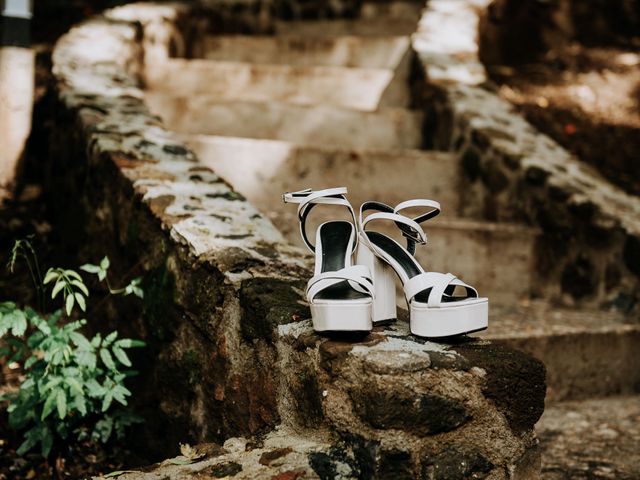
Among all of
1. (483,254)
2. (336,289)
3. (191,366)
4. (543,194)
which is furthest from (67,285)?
(543,194)

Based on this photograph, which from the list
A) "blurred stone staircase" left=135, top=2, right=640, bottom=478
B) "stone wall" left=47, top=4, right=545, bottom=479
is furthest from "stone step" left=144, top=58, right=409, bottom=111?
"stone wall" left=47, top=4, right=545, bottom=479

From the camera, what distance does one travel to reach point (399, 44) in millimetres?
4988

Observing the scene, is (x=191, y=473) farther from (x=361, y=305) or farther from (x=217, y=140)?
(x=217, y=140)

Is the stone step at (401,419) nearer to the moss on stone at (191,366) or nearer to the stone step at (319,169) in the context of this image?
the moss on stone at (191,366)

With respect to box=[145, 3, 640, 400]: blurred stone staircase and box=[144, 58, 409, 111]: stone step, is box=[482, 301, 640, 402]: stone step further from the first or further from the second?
box=[144, 58, 409, 111]: stone step

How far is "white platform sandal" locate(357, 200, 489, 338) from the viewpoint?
154 cm

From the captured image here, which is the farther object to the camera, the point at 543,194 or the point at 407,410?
the point at 543,194

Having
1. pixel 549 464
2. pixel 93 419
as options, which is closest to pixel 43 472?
pixel 93 419

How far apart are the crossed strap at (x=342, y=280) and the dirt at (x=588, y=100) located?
2.68 m

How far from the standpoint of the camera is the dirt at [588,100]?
4055 mm

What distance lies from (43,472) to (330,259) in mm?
1356

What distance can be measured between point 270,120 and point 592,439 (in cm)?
254

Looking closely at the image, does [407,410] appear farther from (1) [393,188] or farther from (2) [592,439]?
(1) [393,188]

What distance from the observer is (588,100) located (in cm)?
462
